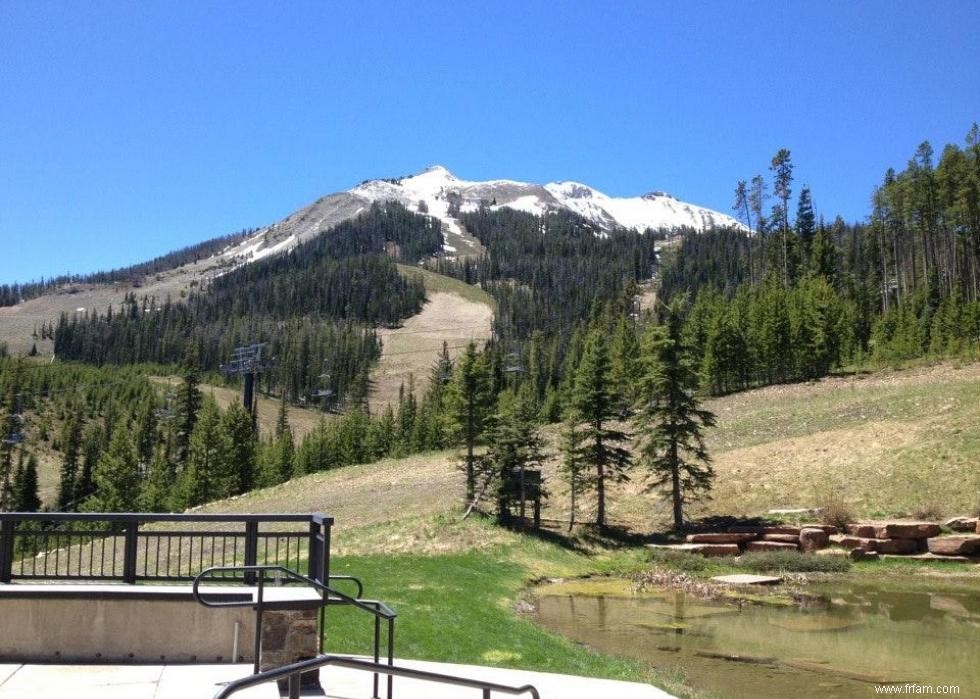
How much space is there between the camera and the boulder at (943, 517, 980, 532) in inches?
1243

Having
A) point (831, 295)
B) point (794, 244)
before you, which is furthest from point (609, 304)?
point (831, 295)

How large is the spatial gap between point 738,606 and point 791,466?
20.8 metres

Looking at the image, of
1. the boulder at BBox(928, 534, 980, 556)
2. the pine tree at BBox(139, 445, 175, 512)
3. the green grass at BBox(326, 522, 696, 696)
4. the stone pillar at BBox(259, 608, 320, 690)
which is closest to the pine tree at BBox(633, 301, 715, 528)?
the green grass at BBox(326, 522, 696, 696)

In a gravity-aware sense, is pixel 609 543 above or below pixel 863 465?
below

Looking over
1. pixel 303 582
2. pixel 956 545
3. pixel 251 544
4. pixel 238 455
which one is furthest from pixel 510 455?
pixel 238 455

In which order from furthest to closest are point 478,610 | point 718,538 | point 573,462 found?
point 573,462
point 718,538
point 478,610

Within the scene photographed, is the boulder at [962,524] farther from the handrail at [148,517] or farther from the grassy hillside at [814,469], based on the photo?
the handrail at [148,517]

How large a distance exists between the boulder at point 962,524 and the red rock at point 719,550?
8.91 metres

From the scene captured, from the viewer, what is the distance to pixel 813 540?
3275 cm

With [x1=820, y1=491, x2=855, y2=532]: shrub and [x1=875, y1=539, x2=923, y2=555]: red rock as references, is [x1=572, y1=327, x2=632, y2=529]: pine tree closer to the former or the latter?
[x1=820, y1=491, x2=855, y2=532]: shrub

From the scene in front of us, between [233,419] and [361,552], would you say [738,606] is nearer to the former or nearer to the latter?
[361,552]

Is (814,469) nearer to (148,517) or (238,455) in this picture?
(148,517)

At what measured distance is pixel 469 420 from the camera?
135 ft

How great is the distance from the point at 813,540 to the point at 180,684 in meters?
30.1
